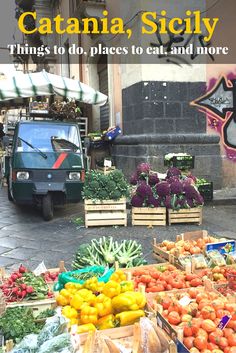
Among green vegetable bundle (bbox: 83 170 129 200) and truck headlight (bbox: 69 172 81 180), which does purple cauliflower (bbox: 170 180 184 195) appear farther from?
truck headlight (bbox: 69 172 81 180)

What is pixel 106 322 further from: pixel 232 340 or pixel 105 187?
pixel 105 187

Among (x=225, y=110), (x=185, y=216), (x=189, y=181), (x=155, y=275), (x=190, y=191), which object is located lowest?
(x=185, y=216)

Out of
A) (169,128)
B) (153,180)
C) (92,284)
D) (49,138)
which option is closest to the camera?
(92,284)

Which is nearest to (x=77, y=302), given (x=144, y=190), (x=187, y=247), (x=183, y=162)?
(x=187, y=247)

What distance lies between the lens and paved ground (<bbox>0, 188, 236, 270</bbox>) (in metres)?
5.21

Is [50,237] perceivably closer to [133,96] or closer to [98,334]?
[98,334]

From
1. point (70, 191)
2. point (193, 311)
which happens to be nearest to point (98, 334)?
point (193, 311)

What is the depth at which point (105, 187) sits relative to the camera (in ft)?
21.9

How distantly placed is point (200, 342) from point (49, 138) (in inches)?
231

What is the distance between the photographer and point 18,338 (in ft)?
7.89

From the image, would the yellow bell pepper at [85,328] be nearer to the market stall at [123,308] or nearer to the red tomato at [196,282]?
the market stall at [123,308]

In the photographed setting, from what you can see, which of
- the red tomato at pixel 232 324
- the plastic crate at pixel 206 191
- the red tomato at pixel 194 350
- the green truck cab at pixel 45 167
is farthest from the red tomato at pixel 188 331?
the plastic crate at pixel 206 191

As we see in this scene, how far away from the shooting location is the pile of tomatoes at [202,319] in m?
2.34

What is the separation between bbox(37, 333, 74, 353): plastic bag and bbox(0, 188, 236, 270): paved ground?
264cm
